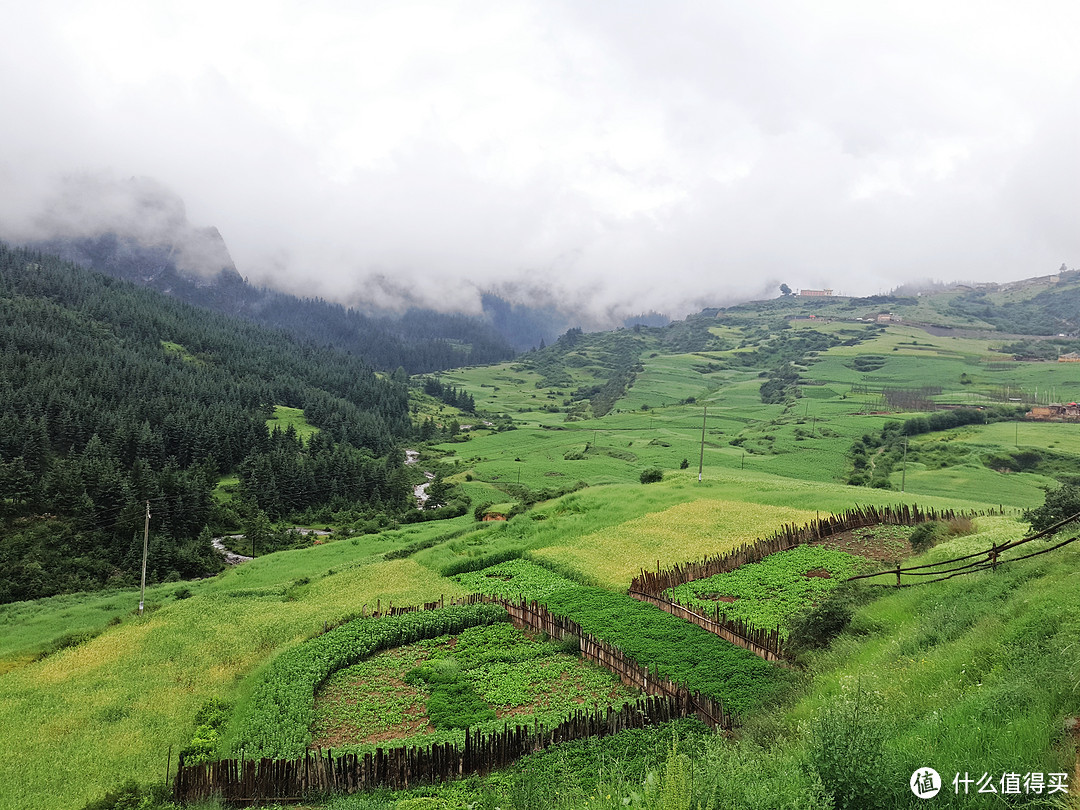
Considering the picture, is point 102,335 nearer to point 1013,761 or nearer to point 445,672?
point 445,672

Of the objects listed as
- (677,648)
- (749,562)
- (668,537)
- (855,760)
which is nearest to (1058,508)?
(749,562)

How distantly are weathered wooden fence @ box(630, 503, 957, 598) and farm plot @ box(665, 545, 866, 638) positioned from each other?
0.58 meters

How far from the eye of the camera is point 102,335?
537 feet

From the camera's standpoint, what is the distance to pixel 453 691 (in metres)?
27.5

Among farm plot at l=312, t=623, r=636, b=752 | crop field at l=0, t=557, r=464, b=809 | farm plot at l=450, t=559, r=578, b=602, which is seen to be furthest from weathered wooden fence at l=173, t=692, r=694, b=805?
farm plot at l=450, t=559, r=578, b=602

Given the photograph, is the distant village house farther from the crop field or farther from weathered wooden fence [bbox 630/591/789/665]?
the crop field

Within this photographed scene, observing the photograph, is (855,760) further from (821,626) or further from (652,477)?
(652,477)

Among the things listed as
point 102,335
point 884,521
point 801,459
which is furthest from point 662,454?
point 102,335

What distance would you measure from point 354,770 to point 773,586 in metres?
24.7

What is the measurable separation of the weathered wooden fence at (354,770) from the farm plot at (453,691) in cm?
162

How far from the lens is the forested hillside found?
7469 centimetres

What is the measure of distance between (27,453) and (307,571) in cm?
6383

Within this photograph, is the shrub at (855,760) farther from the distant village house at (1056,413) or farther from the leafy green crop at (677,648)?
the distant village house at (1056,413)

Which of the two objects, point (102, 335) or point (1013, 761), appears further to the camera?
point (102, 335)
